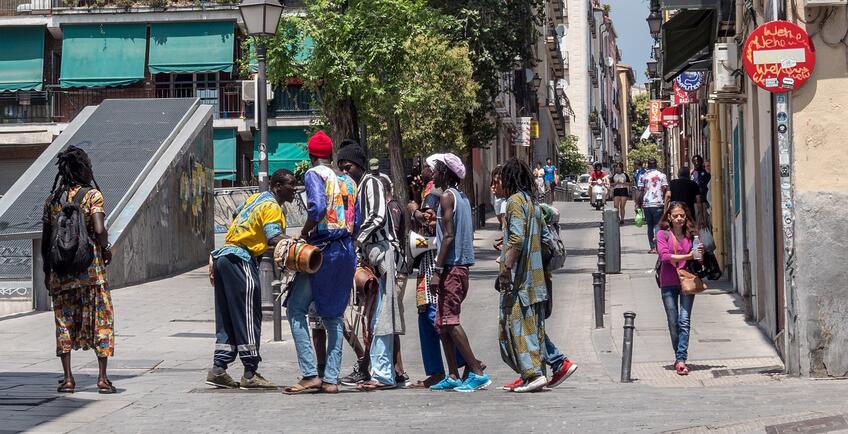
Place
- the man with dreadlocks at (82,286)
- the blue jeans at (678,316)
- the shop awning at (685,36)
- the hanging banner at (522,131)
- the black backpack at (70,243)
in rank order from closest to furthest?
1. the black backpack at (70,243)
2. the man with dreadlocks at (82,286)
3. the blue jeans at (678,316)
4. the shop awning at (685,36)
5. the hanging banner at (522,131)

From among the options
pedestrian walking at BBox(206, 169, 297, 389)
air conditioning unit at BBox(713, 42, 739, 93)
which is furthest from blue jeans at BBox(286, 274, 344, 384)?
air conditioning unit at BBox(713, 42, 739, 93)

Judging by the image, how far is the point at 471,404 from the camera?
9.45 meters

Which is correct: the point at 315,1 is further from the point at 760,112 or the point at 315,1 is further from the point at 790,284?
the point at 790,284

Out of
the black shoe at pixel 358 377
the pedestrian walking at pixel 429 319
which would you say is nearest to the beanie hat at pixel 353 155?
the pedestrian walking at pixel 429 319

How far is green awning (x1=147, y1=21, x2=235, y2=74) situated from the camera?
42.3 metres

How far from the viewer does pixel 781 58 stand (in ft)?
35.7

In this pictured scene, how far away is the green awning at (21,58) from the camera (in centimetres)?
4316

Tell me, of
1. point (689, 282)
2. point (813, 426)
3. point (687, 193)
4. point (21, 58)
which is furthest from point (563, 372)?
point (21, 58)

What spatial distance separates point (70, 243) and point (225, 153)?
1307 inches

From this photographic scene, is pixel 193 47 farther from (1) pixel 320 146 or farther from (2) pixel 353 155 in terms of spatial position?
(1) pixel 320 146

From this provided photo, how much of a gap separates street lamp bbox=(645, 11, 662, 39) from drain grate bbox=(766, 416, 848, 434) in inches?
1065

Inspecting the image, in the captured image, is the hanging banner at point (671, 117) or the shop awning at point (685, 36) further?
the hanging banner at point (671, 117)

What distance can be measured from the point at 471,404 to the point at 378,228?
176 cm

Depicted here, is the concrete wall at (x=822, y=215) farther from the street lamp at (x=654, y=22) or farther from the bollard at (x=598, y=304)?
the street lamp at (x=654, y=22)
